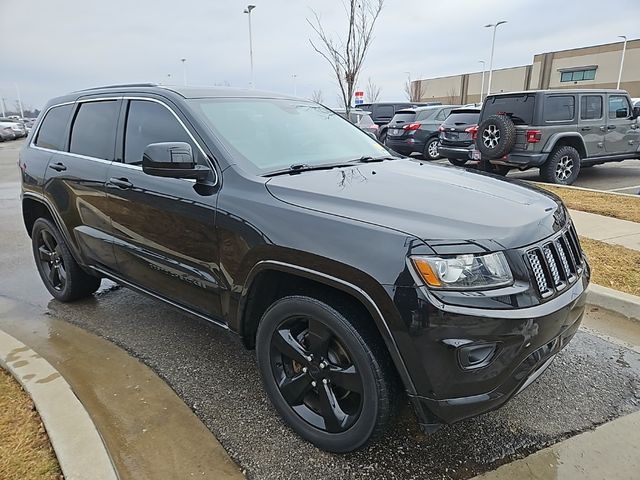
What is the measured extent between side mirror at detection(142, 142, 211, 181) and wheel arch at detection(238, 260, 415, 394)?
66cm

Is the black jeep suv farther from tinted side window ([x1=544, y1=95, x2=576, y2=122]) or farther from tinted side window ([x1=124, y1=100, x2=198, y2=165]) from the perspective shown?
tinted side window ([x1=544, y1=95, x2=576, y2=122])

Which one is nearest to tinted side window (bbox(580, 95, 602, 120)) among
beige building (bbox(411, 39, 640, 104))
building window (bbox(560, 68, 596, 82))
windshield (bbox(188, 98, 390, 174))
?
windshield (bbox(188, 98, 390, 174))

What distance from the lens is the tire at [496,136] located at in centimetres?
904

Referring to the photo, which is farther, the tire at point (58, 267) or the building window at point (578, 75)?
the building window at point (578, 75)

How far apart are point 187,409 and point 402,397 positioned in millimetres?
1313

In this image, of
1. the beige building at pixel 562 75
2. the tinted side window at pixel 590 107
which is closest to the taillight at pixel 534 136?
the tinted side window at pixel 590 107

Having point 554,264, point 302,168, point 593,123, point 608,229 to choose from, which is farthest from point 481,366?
point 593,123

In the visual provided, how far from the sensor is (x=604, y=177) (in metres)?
11.0

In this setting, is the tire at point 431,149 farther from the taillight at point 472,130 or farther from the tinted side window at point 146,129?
the tinted side window at point 146,129

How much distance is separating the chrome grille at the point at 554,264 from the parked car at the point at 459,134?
8.95 meters

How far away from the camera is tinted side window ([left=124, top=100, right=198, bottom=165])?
2.99 meters

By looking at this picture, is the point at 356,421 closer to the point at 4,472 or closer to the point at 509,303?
the point at 509,303

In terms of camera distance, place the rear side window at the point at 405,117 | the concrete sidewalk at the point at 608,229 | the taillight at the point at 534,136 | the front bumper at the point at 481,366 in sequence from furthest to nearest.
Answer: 1. the rear side window at the point at 405,117
2. the taillight at the point at 534,136
3. the concrete sidewalk at the point at 608,229
4. the front bumper at the point at 481,366

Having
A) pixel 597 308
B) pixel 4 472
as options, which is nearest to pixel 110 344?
pixel 4 472
